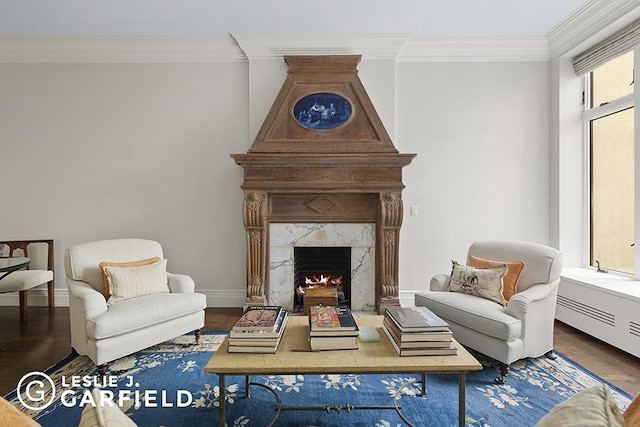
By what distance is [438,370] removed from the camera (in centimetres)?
158

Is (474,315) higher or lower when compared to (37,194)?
lower

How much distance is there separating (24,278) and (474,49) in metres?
5.21

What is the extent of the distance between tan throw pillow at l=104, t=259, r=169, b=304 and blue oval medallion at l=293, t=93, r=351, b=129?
6.60ft

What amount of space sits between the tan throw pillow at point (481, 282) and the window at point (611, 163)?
1544 mm

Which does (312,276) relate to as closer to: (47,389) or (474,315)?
(474,315)

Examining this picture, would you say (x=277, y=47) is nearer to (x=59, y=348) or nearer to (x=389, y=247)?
(x=389, y=247)

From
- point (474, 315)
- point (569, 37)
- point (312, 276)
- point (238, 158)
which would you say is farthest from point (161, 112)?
point (569, 37)

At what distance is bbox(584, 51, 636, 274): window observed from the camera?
3232 millimetres

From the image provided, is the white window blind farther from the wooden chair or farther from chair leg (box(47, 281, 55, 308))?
chair leg (box(47, 281, 55, 308))

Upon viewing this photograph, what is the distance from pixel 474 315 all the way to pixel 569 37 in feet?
10.3

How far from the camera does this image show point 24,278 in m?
3.32

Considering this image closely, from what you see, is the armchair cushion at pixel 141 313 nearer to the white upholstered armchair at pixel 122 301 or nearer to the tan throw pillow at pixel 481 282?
the white upholstered armchair at pixel 122 301

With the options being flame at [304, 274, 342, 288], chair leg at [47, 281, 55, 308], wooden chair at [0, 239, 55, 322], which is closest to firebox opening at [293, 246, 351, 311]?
flame at [304, 274, 342, 288]

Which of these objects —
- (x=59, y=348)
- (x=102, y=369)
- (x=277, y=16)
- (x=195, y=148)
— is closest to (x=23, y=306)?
(x=59, y=348)
